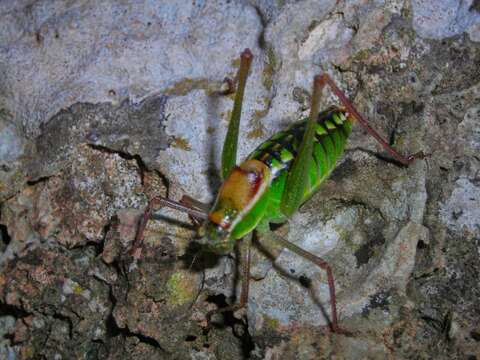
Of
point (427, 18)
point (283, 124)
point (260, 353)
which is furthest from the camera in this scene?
point (283, 124)

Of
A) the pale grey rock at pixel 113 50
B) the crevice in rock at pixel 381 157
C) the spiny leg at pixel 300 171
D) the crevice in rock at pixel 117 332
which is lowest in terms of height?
the crevice in rock at pixel 117 332

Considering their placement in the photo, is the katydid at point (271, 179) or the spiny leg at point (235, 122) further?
the spiny leg at point (235, 122)

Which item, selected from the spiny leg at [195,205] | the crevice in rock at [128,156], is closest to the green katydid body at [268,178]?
the spiny leg at [195,205]

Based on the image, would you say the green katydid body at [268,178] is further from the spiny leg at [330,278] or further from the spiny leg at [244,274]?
the spiny leg at [330,278]

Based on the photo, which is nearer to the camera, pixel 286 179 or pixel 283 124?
pixel 286 179

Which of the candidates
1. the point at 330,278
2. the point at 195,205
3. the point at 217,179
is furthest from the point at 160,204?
the point at 330,278

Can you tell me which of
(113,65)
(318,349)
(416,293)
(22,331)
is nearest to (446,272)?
(416,293)

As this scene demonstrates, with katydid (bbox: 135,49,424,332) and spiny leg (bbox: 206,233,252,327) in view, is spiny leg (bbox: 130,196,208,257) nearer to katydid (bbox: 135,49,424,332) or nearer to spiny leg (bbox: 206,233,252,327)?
katydid (bbox: 135,49,424,332)

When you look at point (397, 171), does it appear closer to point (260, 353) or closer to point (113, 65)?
point (260, 353)
